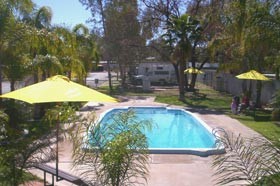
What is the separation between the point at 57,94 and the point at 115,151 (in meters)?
2.60

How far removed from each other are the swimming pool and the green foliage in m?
6.35

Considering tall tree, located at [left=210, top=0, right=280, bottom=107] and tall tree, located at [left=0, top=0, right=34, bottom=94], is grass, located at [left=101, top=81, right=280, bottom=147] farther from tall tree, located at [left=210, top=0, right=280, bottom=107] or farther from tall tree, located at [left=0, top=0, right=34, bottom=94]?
tall tree, located at [left=0, top=0, right=34, bottom=94]

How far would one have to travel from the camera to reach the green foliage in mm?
5738

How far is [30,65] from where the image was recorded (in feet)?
49.7

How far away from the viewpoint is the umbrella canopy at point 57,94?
7629 mm

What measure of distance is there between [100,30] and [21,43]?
2969 cm

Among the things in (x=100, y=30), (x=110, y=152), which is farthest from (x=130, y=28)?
(x=110, y=152)

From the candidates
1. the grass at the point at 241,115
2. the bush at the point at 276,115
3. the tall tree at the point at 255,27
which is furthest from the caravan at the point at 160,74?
the bush at the point at 276,115

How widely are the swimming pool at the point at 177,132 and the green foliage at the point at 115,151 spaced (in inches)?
250

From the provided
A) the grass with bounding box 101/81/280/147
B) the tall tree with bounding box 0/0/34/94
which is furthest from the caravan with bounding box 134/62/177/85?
the tall tree with bounding box 0/0/34/94

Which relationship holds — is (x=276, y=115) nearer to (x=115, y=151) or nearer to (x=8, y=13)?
(x=8, y=13)

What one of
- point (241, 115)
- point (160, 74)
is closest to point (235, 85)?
point (241, 115)

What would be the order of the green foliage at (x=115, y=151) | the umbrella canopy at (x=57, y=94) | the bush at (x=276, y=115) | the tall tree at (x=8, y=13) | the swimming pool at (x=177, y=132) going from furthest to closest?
the bush at (x=276, y=115) → the swimming pool at (x=177, y=132) → the tall tree at (x=8, y=13) → the umbrella canopy at (x=57, y=94) → the green foliage at (x=115, y=151)

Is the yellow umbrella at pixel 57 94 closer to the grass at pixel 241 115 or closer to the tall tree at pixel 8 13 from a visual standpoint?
the tall tree at pixel 8 13
